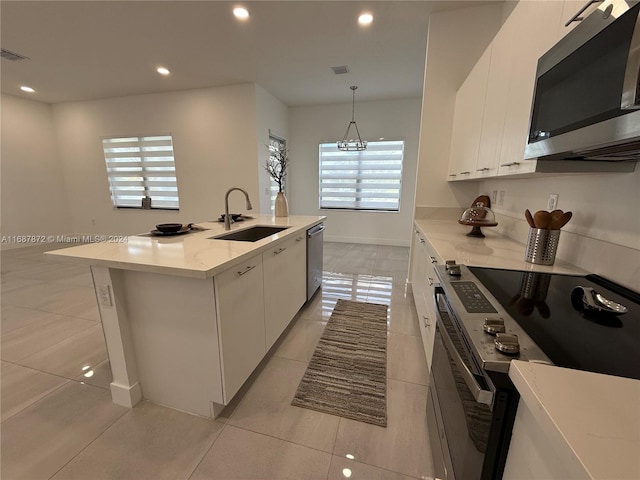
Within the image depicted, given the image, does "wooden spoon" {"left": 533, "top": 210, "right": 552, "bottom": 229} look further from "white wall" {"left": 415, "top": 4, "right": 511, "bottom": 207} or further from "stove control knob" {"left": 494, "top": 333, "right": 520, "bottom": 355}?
"white wall" {"left": 415, "top": 4, "right": 511, "bottom": 207}

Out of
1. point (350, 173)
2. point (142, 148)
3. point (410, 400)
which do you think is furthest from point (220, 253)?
point (142, 148)

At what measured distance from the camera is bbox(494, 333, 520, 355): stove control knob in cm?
63

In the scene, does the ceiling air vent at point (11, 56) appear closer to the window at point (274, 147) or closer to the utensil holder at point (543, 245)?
the window at point (274, 147)

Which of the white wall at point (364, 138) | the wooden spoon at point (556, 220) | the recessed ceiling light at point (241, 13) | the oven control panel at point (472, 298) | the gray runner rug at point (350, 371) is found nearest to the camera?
the oven control panel at point (472, 298)

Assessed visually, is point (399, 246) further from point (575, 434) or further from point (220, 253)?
point (575, 434)

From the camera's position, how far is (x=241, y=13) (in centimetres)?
271

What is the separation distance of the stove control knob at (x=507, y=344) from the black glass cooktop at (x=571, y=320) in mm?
74

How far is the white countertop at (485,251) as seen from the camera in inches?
53.4

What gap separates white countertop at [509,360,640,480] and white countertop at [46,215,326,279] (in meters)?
1.17

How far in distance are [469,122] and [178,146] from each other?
4.93m

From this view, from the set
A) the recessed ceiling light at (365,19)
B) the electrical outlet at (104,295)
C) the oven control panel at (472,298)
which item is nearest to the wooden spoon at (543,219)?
the oven control panel at (472,298)

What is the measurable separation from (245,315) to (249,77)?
411 centimetres

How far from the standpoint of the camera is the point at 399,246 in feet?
18.7

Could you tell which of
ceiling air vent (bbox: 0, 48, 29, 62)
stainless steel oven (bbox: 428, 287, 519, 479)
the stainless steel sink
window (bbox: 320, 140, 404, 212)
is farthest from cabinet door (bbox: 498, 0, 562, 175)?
ceiling air vent (bbox: 0, 48, 29, 62)
